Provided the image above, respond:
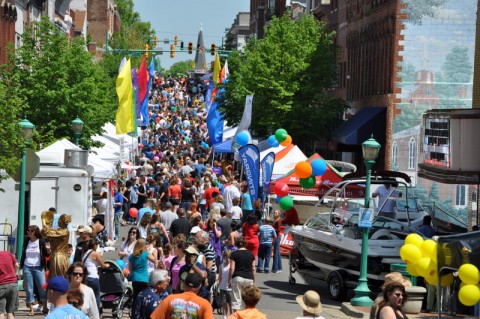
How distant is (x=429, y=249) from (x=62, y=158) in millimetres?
13877

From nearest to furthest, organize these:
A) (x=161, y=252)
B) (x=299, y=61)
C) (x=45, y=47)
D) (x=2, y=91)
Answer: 1. (x=161, y=252)
2. (x=2, y=91)
3. (x=45, y=47)
4. (x=299, y=61)

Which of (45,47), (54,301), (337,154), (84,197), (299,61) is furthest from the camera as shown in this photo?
(337,154)

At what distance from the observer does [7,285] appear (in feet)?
55.4

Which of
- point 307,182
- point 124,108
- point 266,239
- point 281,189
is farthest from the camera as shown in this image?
point 124,108

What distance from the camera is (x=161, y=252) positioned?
19594mm

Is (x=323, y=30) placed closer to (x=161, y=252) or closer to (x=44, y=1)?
(x=44, y=1)

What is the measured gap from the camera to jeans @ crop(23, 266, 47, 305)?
19.9m

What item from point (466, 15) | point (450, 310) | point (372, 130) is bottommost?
point (450, 310)

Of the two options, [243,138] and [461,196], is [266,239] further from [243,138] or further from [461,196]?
[461,196]

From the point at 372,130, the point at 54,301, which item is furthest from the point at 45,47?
the point at 54,301

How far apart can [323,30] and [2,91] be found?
3690 centimetres

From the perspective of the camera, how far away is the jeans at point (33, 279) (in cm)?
1991

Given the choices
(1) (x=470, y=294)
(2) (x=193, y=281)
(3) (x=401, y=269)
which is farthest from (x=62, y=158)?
(2) (x=193, y=281)

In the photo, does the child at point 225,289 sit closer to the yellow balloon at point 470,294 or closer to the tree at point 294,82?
the yellow balloon at point 470,294
